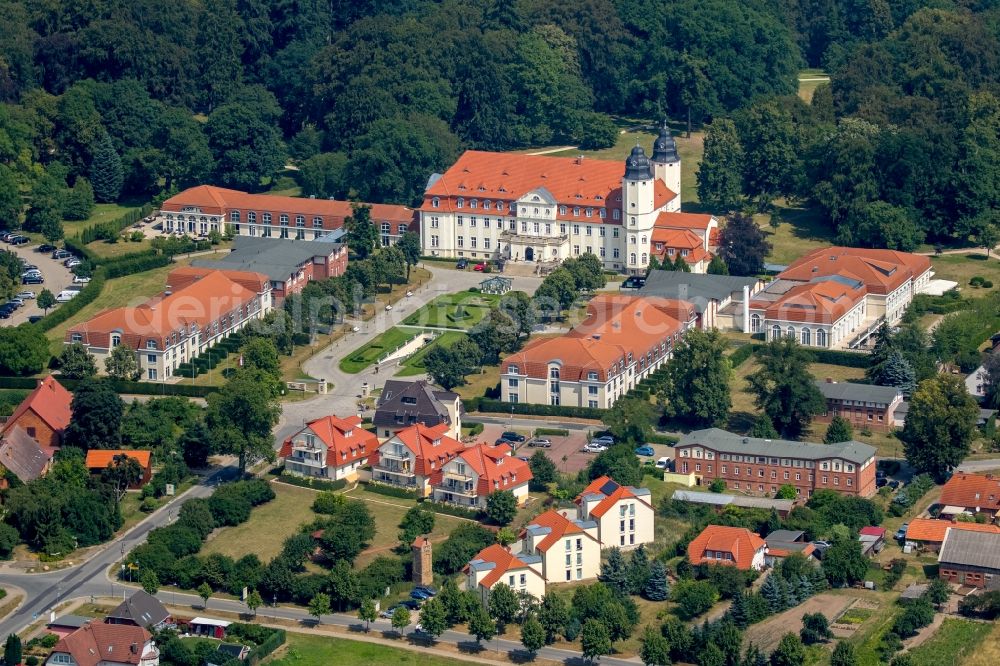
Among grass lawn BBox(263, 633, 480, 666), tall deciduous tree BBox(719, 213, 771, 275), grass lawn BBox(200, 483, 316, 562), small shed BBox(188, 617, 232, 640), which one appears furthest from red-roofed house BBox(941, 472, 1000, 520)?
small shed BBox(188, 617, 232, 640)

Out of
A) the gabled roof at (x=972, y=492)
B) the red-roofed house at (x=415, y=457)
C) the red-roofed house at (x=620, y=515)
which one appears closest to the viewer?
the red-roofed house at (x=620, y=515)

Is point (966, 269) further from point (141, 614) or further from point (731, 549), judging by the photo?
point (141, 614)

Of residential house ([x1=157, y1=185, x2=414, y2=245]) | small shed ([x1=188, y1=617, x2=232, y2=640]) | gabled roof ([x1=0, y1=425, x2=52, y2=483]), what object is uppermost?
residential house ([x1=157, y1=185, x2=414, y2=245])

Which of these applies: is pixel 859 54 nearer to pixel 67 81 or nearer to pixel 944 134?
pixel 944 134

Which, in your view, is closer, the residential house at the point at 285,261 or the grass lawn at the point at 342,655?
the grass lawn at the point at 342,655

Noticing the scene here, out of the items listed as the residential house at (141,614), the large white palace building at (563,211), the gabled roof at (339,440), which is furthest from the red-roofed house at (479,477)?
the large white palace building at (563,211)

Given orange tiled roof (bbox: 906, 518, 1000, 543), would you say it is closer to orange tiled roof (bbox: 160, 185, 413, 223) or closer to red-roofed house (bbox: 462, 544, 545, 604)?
red-roofed house (bbox: 462, 544, 545, 604)

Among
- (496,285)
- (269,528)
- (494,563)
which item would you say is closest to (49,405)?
(269,528)

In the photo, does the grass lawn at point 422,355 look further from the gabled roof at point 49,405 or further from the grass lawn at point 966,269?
the grass lawn at point 966,269
